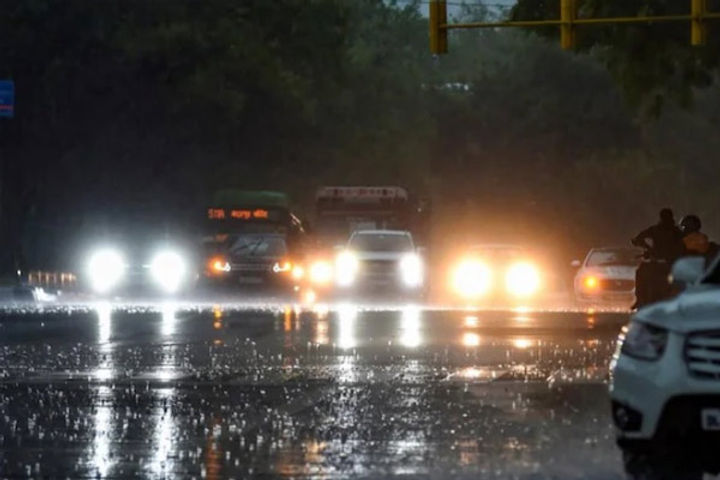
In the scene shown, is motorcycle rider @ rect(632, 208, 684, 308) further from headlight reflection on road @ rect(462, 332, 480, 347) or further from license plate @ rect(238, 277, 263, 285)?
license plate @ rect(238, 277, 263, 285)

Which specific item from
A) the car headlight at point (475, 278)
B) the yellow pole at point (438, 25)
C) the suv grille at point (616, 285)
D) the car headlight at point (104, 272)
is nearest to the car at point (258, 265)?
the car headlight at point (104, 272)

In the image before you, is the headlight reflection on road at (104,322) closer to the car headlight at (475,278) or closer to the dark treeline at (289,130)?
the car headlight at (475,278)

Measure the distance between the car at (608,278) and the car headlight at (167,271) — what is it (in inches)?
456

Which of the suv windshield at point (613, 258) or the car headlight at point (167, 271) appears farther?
the car headlight at point (167, 271)

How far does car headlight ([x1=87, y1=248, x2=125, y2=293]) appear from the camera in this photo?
172ft

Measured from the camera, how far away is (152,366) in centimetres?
2359

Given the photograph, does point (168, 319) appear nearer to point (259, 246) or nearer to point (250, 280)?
point (250, 280)

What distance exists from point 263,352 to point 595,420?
10328mm

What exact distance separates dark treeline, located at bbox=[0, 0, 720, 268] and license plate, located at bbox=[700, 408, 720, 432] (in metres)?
38.4

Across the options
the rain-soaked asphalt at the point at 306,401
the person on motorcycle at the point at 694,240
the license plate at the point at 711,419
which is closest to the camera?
the license plate at the point at 711,419

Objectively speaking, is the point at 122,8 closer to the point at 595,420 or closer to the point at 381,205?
the point at 381,205

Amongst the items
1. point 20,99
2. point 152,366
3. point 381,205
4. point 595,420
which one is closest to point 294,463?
point 595,420

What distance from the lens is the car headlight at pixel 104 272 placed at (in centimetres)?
5228

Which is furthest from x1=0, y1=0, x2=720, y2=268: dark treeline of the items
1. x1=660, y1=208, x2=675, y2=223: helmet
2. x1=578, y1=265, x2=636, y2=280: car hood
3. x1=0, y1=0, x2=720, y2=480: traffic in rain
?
x1=660, y1=208, x2=675, y2=223: helmet
